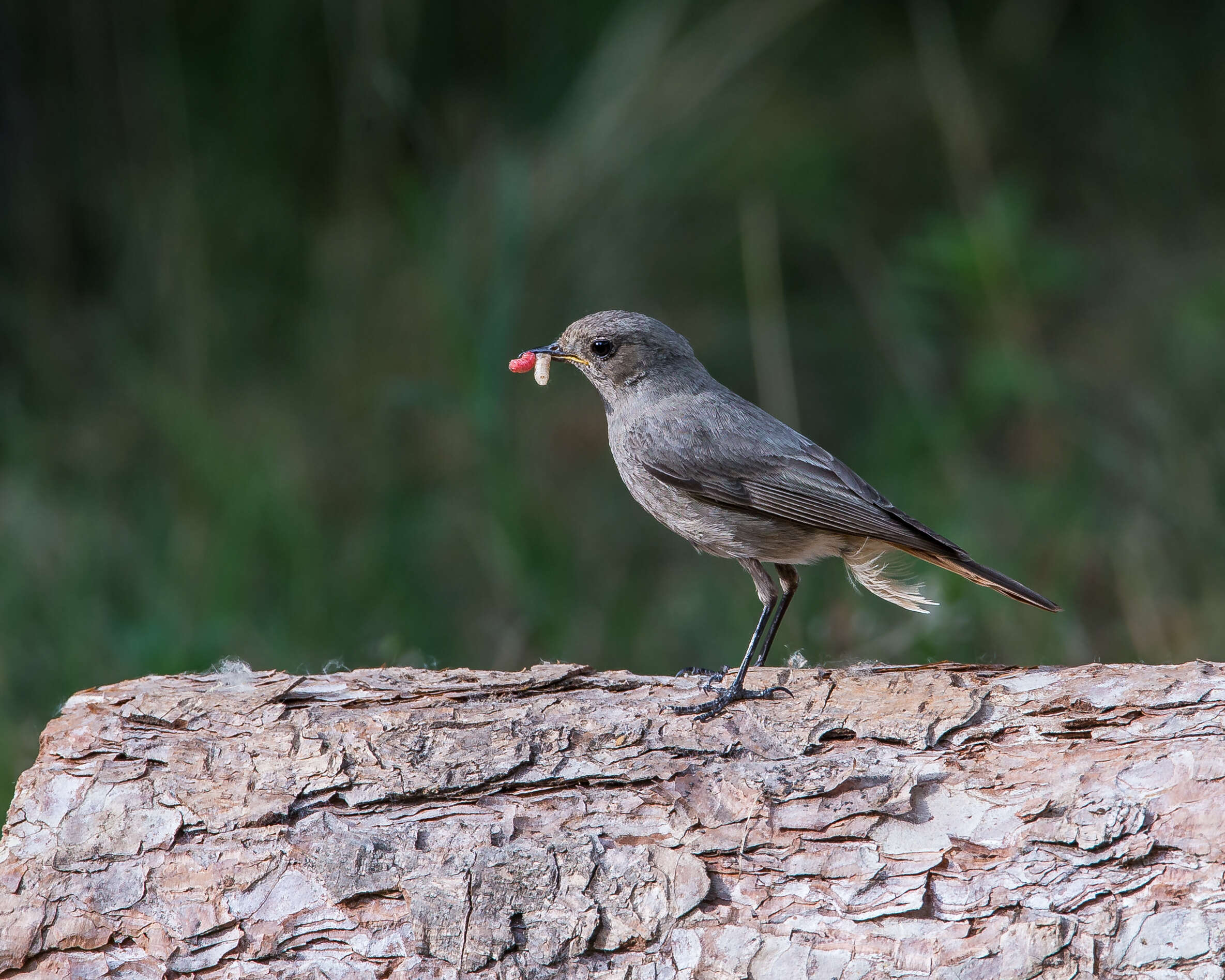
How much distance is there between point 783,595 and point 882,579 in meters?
0.30

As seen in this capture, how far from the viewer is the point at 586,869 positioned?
2.58 meters

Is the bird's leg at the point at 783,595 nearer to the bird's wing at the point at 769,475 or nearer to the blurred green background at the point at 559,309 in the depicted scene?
the bird's wing at the point at 769,475

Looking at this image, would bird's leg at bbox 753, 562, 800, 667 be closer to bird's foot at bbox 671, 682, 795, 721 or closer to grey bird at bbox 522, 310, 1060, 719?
grey bird at bbox 522, 310, 1060, 719

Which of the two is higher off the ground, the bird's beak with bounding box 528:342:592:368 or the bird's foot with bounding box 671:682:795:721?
the bird's beak with bounding box 528:342:592:368

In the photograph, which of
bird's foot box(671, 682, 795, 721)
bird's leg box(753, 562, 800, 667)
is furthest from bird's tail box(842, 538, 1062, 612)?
bird's foot box(671, 682, 795, 721)

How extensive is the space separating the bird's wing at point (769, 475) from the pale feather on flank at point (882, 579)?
0.63ft

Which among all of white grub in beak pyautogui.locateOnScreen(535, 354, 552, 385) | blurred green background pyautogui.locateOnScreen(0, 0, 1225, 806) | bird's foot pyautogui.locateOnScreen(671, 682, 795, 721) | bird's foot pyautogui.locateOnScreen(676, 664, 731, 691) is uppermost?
blurred green background pyautogui.locateOnScreen(0, 0, 1225, 806)

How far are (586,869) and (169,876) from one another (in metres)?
0.90

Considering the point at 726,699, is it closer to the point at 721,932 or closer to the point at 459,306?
the point at 721,932

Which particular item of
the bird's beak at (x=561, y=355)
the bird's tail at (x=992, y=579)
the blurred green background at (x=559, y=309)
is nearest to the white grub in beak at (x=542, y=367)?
the bird's beak at (x=561, y=355)

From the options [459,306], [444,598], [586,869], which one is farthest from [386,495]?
[586,869]

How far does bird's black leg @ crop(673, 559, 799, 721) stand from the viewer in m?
2.95

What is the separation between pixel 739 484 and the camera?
141 inches

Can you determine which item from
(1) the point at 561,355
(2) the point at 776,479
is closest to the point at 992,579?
(2) the point at 776,479
